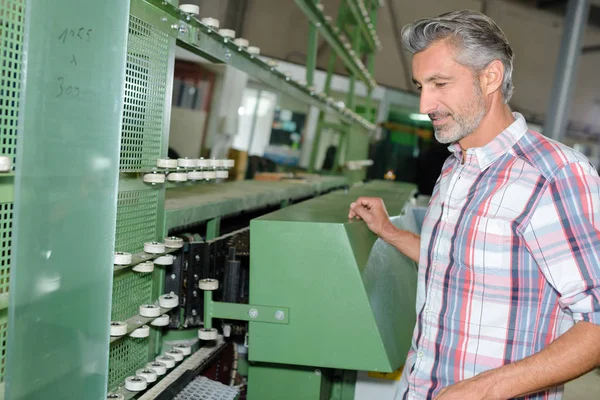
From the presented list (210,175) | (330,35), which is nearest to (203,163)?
(210,175)

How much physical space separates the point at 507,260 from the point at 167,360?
3.53ft

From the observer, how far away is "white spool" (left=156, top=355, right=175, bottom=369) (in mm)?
1852

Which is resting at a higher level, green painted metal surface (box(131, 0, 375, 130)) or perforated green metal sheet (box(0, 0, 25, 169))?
green painted metal surface (box(131, 0, 375, 130))

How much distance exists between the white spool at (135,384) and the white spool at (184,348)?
0.94 feet

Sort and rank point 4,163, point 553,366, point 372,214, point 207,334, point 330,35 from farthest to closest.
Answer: point 330,35
point 372,214
point 207,334
point 553,366
point 4,163

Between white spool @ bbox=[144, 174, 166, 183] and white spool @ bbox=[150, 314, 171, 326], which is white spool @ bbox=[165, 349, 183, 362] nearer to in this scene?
white spool @ bbox=[150, 314, 171, 326]

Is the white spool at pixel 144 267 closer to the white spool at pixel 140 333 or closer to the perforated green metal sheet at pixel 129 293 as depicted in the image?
the perforated green metal sheet at pixel 129 293

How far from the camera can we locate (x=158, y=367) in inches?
70.9

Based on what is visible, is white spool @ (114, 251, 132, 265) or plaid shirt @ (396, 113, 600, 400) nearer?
plaid shirt @ (396, 113, 600, 400)

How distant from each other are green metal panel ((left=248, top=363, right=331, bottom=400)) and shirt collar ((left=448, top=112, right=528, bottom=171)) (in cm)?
84

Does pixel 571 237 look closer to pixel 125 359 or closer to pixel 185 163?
pixel 185 163

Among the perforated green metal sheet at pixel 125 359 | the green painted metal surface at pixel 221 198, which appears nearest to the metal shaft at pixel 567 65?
the green painted metal surface at pixel 221 198

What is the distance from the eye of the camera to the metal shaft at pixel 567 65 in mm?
8250

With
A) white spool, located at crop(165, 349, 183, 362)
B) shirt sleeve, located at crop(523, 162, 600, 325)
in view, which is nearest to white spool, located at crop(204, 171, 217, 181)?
white spool, located at crop(165, 349, 183, 362)
